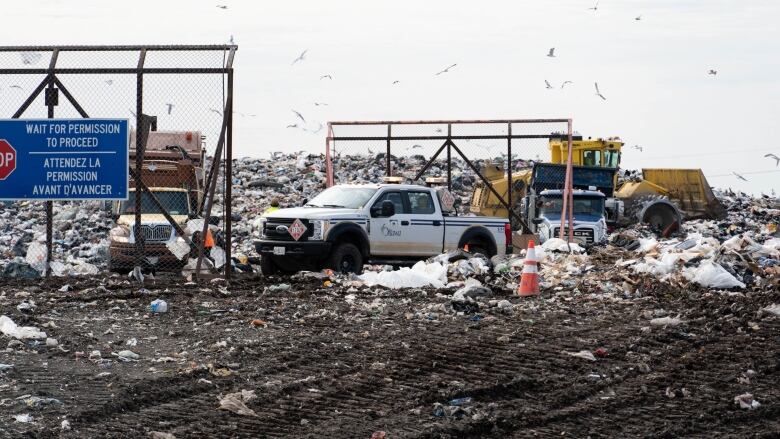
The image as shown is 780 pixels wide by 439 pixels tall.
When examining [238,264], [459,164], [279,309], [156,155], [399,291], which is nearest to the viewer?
[279,309]

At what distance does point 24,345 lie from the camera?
10.9 meters

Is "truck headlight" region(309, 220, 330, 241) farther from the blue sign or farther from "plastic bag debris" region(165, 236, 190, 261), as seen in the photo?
the blue sign

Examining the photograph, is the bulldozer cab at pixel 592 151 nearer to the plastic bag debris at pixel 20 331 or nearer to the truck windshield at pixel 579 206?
the truck windshield at pixel 579 206

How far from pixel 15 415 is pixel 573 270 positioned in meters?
10.8

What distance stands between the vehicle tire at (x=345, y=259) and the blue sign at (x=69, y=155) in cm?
358

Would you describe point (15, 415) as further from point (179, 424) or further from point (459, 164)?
point (459, 164)

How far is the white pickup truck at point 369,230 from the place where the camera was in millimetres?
17953

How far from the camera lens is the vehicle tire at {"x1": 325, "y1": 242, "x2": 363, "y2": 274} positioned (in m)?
18.0

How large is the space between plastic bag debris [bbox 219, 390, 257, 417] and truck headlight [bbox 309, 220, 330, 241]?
9.13 meters

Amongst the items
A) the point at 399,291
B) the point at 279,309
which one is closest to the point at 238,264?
the point at 399,291

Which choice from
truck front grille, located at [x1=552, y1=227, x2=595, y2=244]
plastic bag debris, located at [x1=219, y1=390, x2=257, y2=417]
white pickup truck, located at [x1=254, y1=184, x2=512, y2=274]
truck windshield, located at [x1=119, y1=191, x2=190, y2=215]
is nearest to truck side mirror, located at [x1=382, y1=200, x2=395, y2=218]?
white pickup truck, located at [x1=254, y1=184, x2=512, y2=274]

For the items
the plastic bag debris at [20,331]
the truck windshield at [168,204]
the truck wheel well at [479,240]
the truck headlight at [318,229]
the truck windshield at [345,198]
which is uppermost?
the truck windshield at [345,198]

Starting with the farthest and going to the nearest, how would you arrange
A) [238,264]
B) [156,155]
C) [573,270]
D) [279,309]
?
[156,155] < [238,264] < [573,270] < [279,309]

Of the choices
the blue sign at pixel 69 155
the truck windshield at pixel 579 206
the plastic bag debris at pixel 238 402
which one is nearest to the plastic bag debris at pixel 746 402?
the plastic bag debris at pixel 238 402
